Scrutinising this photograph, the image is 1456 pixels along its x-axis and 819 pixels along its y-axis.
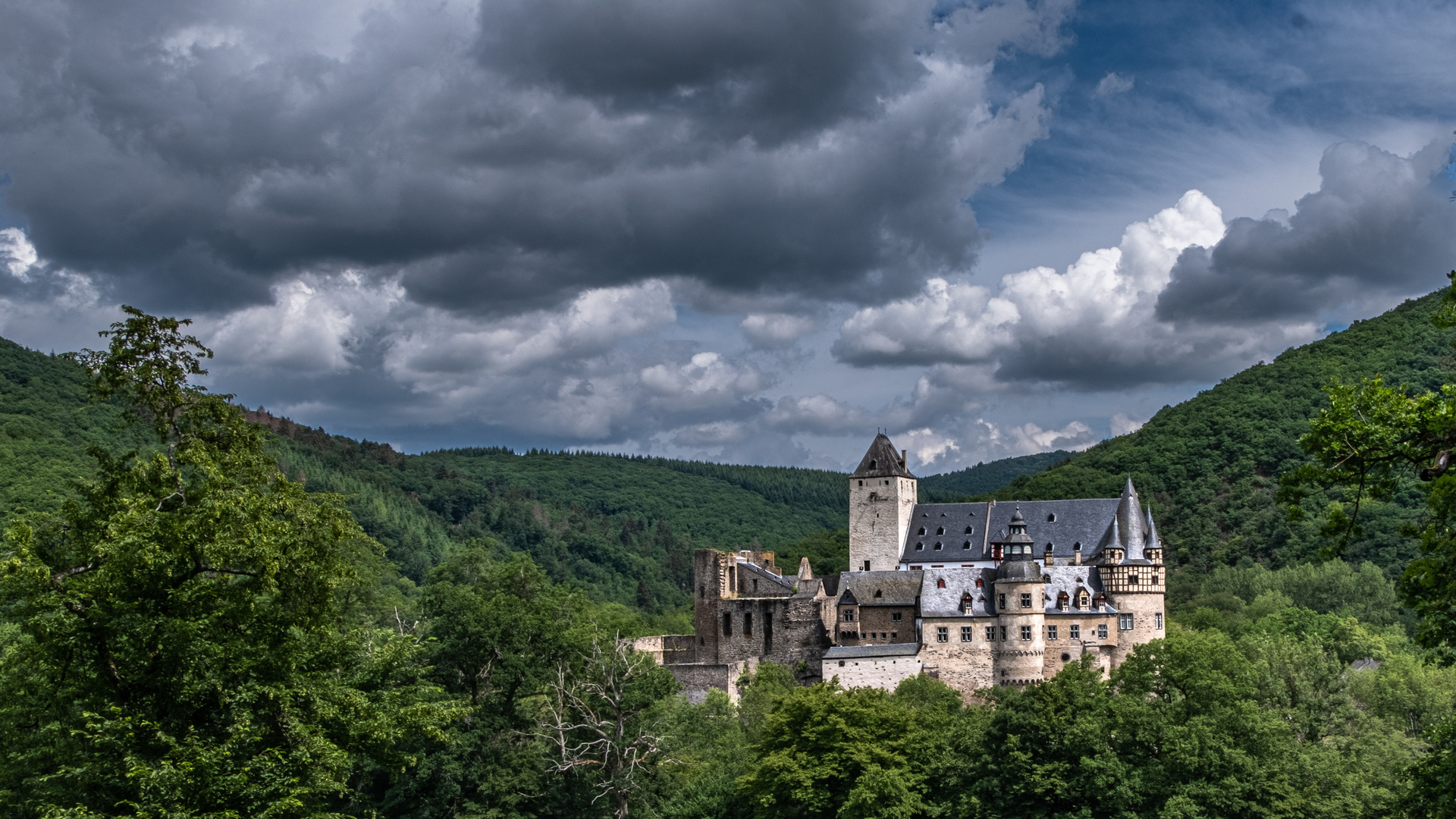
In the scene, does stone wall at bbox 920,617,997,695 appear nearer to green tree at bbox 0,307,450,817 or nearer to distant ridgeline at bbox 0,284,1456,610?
distant ridgeline at bbox 0,284,1456,610

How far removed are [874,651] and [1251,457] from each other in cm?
6756

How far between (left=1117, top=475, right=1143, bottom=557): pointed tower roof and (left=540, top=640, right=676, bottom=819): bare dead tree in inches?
1125

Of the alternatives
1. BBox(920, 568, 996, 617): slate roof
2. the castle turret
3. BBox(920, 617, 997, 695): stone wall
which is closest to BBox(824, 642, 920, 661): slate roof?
BBox(920, 617, 997, 695): stone wall

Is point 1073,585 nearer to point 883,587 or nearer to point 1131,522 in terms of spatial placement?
point 1131,522

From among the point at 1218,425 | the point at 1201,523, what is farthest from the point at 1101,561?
the point at 1218,425

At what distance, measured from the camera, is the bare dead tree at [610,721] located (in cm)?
4800

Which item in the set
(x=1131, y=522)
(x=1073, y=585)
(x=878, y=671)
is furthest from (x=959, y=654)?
(x=1131, y=522)

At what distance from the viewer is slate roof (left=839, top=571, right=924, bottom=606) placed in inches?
2680

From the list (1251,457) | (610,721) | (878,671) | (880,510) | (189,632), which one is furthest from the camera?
(1251,457)

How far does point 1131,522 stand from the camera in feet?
224

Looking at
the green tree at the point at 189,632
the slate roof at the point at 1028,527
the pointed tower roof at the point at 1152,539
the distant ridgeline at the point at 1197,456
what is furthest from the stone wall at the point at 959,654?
the green tree at the point at 189,632

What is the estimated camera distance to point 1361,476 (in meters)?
16.1

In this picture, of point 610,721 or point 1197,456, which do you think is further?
point 1197,456

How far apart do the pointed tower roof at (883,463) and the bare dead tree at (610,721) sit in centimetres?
3278
